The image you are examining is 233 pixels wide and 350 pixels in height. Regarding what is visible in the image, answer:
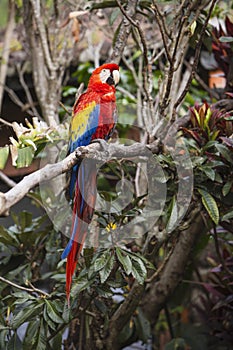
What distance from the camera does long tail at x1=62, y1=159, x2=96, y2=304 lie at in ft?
3.87

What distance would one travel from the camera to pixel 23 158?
124 centimetres

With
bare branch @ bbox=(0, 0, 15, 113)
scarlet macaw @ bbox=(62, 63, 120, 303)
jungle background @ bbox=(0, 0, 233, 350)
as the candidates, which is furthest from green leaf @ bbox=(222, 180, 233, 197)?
bare branch @ bbox=(0, 0, 15, 113)

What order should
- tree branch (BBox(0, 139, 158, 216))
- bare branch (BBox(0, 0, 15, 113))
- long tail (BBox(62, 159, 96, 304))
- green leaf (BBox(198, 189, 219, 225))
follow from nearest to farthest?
tree branch (BBox(0, 139, 158, 216)) → long tail (BBox(62, 159, 96, 304)) → green leaf (BBox(198, 189, 219, 225)) → bare branch (BBox(0, 0, 15, 113))

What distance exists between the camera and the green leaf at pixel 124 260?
1252 millimetres

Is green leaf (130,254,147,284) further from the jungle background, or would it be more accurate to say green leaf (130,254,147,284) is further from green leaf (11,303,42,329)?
green leaf (11,303,42,329)

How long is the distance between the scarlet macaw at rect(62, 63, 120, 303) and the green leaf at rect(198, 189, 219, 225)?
291 millimetres

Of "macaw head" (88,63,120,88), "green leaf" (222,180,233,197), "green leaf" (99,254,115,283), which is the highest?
"macaw head" (88,63,120,88)

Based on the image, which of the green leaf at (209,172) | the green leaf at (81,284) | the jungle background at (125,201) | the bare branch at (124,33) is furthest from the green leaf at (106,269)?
the bare branch at (124,33)

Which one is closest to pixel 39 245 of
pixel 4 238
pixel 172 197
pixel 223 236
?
pixel 4 238

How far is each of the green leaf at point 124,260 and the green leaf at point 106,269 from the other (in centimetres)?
2

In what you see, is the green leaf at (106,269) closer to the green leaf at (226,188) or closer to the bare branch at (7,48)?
the green leaf at (226,188)

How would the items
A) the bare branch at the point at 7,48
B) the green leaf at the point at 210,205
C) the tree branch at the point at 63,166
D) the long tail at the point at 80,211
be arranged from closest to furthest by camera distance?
the tree branch at the point at 63,166, the long tail at the point at 80,211, the green leaf at the point at 210,205, the bare branch at the point at 7,48

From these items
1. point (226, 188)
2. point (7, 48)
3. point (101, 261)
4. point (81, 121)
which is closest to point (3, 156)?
point (81, 121)

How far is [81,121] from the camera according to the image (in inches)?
52.7
